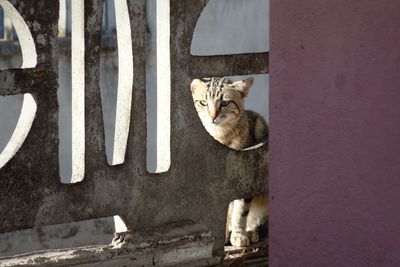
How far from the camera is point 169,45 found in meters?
4.52

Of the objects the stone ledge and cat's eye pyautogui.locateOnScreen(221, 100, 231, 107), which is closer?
the stone ledge

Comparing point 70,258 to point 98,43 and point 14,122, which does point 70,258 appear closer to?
point 98,43

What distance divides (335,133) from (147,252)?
165 cm

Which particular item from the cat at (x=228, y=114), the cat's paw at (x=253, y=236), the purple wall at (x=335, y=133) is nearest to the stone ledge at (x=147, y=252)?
the cat's paw at (x=253, y=236)

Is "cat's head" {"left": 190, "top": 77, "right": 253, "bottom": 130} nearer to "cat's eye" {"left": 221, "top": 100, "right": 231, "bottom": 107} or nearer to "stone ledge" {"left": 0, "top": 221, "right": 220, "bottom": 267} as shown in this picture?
"cat's eye" {"left": 221, "top": 100, "right": 231, "bottom": 107}

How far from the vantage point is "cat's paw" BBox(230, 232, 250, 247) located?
534cm

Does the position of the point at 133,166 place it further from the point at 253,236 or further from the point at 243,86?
the point at 243,86

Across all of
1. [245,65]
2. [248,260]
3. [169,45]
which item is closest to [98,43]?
[169,45]

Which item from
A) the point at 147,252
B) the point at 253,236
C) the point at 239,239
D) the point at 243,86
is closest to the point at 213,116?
the point at 243,86

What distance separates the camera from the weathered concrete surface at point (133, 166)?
166 inches

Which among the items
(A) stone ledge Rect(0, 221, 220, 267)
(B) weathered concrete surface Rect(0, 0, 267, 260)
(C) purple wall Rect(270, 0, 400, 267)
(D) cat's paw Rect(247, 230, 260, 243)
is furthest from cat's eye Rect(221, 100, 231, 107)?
(C) purple wall Rect(270, 0, 400, 267)

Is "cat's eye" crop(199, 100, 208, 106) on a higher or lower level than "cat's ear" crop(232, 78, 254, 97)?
lower

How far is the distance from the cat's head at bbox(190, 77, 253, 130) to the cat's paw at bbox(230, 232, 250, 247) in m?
1.33

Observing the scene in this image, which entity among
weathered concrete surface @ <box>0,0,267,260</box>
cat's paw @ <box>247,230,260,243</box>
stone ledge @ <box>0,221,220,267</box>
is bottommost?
cat's paw @ <box>247,230,260,243</box>
